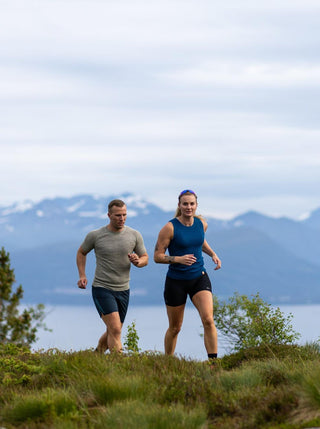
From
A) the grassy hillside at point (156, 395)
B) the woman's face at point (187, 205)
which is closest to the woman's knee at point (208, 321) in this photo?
the grassy hillside at point (156, 395)

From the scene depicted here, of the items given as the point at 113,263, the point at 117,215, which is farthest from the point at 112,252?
the point at 117,215

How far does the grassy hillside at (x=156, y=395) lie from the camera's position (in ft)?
22.1

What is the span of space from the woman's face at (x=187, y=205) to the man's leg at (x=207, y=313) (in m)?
1.12

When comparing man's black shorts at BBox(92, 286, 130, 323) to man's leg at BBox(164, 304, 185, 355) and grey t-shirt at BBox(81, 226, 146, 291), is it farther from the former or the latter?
man's leg at BBox(164, 304, 185, 355)

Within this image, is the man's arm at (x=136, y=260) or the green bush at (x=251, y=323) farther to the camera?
the green bush at (x=251, y=323)

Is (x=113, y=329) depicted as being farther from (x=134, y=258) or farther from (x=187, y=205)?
(x=187, y=205)

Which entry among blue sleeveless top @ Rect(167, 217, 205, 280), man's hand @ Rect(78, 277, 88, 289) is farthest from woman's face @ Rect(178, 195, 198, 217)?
man's hand @ Rect(78, 277, 88, 289)

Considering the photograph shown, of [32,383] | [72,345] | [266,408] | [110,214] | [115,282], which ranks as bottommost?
[266,408]

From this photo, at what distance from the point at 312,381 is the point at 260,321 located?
673 centimetres

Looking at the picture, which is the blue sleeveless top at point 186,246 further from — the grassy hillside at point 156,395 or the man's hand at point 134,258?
the grassy hillside at point 156,395

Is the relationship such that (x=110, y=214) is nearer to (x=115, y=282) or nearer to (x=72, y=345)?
(x=115, y=282)

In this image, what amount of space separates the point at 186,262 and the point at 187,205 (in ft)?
2.57

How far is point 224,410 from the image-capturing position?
23.6ft

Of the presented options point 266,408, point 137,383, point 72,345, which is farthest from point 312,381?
point 72,345
